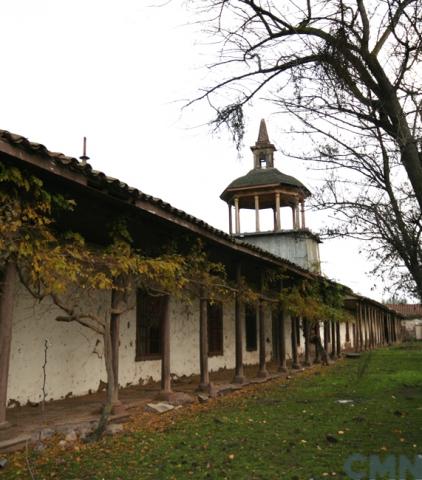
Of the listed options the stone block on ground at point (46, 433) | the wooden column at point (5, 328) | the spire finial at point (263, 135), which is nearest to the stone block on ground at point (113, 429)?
the stone block on ground at point (46, 433)

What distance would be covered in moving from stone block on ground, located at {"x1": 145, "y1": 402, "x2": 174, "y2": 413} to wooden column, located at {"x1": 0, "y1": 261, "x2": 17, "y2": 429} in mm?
2719

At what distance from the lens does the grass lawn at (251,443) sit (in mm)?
4867

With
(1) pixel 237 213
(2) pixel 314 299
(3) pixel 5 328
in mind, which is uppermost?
(1) pixel 237 213

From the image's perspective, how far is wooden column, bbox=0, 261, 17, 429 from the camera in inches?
218

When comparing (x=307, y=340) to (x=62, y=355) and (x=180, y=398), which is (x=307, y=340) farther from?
(x=62, y=355)

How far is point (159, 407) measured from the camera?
802 centimetres

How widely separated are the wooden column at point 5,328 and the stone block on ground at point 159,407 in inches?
107

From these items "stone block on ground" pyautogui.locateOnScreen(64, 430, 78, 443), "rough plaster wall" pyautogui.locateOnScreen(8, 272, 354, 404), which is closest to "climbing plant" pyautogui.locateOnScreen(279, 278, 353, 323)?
"rough plaster wall" pyautogui.locateOnScreen(8, 272, 354, 404)

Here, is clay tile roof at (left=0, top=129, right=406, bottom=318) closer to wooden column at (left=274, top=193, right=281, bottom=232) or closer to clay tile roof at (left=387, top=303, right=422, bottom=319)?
wooden column at (left=274, top=193, right=281, bottom=232)

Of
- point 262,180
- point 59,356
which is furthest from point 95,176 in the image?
point 262,180

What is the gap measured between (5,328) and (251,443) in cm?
312

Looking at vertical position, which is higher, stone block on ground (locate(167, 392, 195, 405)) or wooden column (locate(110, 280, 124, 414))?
wooden column (locate(110, 280, 124, 414))

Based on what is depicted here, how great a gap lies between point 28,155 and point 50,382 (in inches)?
181

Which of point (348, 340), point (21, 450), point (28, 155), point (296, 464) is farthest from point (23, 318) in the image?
point (348, 340)
